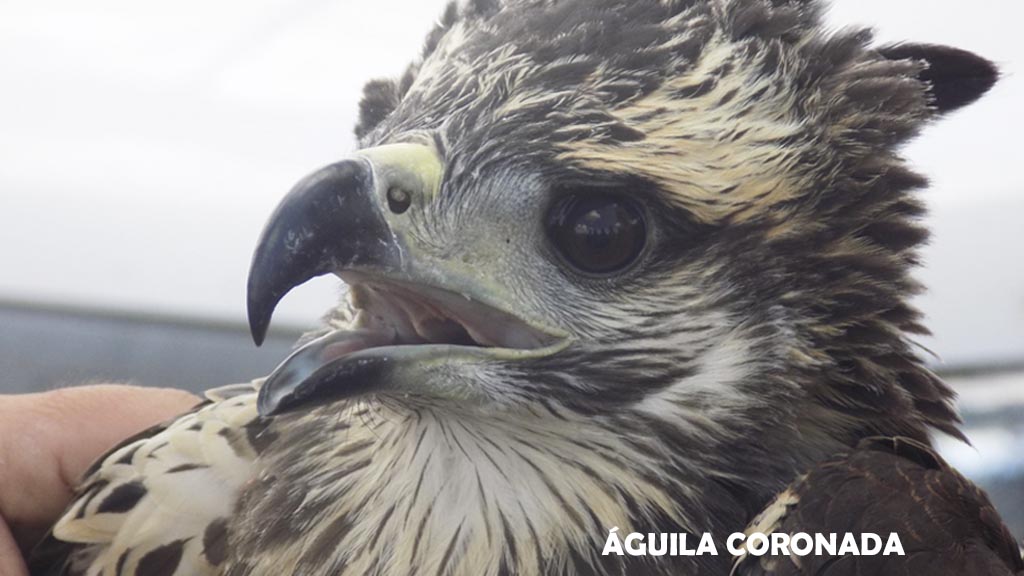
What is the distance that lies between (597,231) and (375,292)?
307 mm

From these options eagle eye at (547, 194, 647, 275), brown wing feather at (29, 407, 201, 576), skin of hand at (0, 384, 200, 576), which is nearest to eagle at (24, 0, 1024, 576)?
eagle eye at (547, 194, 647, 275)

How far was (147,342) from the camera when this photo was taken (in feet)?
15.1

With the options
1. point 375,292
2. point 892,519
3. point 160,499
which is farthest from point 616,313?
point 160,499

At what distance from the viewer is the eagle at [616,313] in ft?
4.20

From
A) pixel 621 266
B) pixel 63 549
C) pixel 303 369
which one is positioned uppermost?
pixel 621 266

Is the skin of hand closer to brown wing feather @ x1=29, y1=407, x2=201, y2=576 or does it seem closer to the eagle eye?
brown wing feather @ x1=29, y1=407, x2=201, y2=576

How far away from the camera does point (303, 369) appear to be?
1.24m

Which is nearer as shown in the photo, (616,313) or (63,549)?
(616,313)

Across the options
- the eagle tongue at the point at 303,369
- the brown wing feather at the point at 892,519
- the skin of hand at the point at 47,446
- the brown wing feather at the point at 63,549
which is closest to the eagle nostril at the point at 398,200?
the eagle tongue at the point at 303,369

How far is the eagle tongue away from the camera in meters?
1.22

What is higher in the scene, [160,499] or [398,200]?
[398,200]

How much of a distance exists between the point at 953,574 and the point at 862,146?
2.02 ft

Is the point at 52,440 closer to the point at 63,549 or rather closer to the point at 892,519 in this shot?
the point at 63,549

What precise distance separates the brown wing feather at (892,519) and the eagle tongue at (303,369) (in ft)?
1.88
